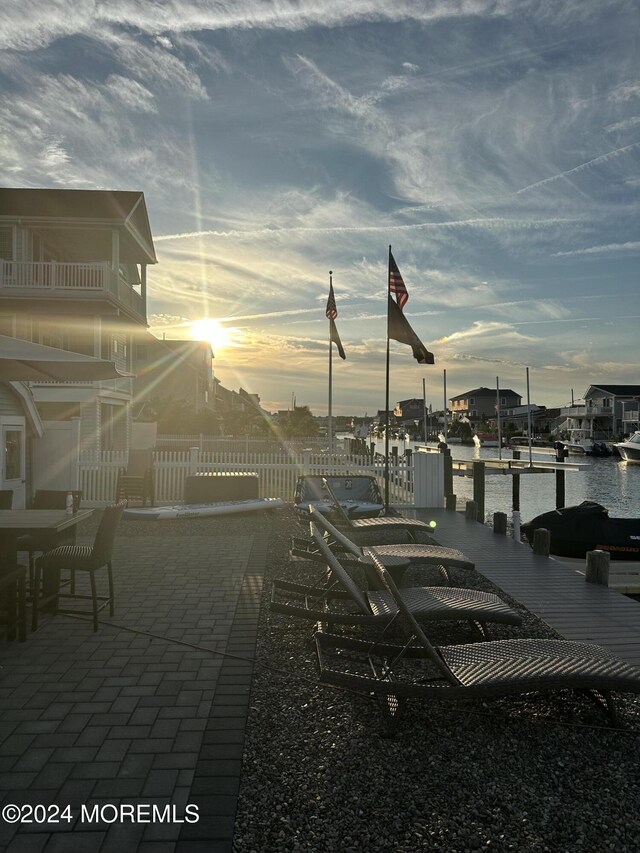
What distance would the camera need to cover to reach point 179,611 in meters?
6.42

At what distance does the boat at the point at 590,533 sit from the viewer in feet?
41.8

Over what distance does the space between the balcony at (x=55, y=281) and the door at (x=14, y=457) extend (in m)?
10.4

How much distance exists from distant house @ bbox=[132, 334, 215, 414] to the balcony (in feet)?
83.0

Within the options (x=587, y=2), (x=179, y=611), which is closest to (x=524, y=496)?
(x=587, y=2)

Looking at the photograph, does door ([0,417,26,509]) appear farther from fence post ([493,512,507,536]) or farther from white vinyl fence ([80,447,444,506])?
fence post ([493,512,507,536])

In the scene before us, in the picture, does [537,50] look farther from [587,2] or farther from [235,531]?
[235,531]

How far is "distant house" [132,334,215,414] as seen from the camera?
51625mm

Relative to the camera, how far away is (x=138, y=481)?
49.3 ft

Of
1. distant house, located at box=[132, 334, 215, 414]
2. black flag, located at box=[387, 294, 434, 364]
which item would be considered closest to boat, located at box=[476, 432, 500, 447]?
distant house, located at box=[132, 334, 215, 414]

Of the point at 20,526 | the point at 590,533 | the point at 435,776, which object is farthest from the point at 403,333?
the point at 435,776

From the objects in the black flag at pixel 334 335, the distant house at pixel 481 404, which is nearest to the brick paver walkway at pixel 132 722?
the black flag at pixel 334 335

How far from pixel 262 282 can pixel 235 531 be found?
32.9ft

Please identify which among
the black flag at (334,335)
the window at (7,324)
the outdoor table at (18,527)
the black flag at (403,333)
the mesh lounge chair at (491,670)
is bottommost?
the mesh lounge chair at (491,670)

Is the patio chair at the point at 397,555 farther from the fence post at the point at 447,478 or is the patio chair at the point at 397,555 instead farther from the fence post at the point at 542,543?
the fence post at the point at 447,478
